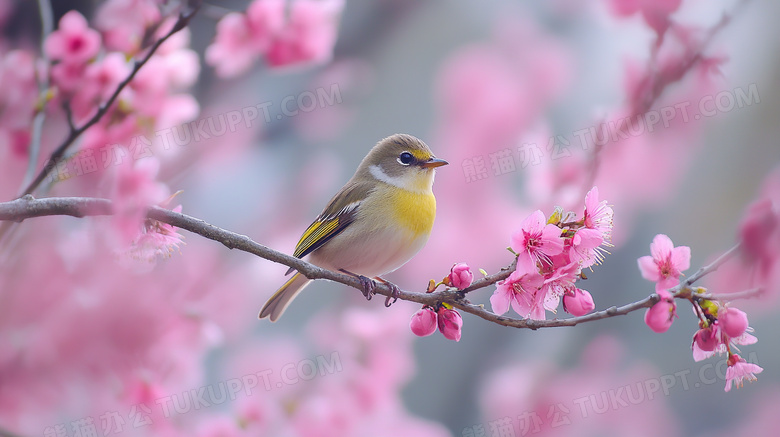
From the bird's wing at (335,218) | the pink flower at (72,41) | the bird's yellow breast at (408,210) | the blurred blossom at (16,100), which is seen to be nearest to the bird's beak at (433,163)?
the bird's yellow breast at (408,210)

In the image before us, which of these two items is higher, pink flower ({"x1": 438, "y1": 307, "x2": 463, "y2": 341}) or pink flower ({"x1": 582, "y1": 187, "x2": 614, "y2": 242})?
pink flower ({"x1": 582, "y1": 187, "x2": 614, "y2": 242})

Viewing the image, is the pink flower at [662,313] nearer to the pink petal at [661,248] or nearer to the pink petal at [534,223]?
the pink petal at [661,248]

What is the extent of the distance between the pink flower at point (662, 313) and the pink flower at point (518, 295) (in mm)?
214

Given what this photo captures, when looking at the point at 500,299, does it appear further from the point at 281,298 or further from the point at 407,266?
the point at 407,266

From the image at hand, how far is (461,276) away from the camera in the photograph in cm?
130

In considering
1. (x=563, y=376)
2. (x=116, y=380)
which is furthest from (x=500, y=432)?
(x=116, y=380)

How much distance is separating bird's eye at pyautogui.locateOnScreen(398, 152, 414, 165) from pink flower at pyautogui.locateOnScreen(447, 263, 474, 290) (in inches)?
44.6

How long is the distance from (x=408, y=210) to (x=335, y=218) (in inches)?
12.0

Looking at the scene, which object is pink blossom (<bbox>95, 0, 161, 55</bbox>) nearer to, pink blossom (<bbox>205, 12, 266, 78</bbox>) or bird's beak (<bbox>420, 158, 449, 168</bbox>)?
pink blossom (<bbox>205, 12, 266, 78</bbox>)

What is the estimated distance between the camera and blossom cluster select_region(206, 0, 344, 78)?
2.22 metres

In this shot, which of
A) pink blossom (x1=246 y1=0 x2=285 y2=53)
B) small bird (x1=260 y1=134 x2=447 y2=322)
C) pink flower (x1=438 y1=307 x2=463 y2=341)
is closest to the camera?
pink flower (x1=438 y1=307 x2=463 y2=341)

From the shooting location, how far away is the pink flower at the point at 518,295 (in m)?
1.28

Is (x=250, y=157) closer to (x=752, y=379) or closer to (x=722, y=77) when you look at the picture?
(x=722, y=77)

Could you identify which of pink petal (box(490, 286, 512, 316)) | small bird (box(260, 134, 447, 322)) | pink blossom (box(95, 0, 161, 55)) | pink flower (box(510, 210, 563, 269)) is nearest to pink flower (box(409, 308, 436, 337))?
pink petal (box(490, 286, 512, 316))
